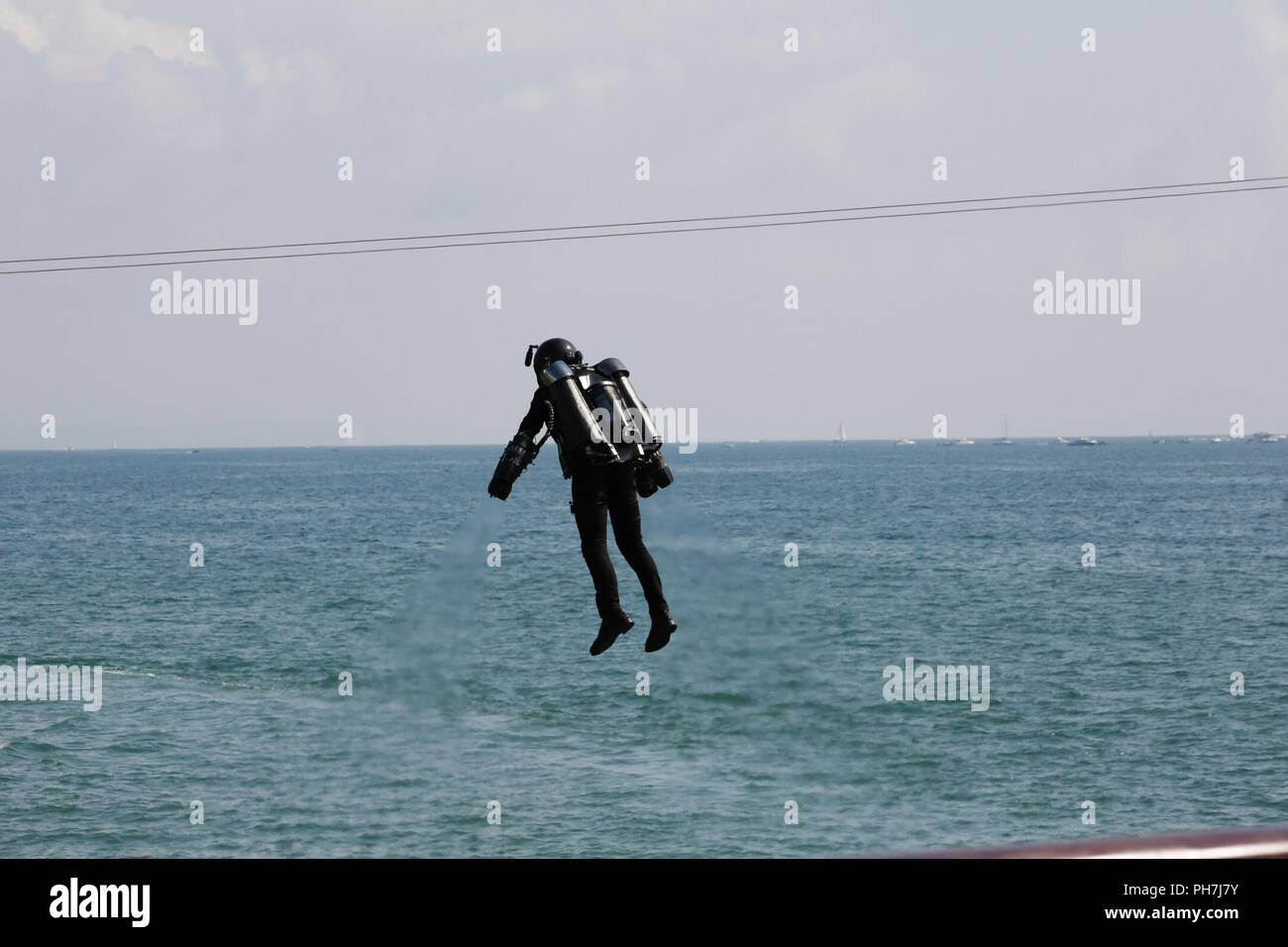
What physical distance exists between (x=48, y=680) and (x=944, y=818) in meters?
61.4

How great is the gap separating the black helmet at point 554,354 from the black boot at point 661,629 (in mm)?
1879

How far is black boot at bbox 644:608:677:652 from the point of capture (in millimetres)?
9562

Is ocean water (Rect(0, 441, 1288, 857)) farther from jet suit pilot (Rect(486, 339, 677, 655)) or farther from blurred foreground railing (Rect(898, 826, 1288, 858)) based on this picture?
blurred foreground railing (Rect(898, 826, 1288, 858))

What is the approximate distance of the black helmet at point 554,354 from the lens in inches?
371

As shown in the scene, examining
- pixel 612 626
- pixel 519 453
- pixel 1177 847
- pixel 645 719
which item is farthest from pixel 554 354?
pixel 645 719

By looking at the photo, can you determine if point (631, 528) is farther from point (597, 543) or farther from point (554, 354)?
point (554, 354)

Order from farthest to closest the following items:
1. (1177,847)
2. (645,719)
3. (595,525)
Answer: (645,719), (595,525), (1177,847)

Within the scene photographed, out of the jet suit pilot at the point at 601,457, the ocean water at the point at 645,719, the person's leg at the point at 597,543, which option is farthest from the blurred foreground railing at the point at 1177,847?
the ocean water at the point at 645,719

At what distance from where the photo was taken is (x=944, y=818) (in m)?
64.6

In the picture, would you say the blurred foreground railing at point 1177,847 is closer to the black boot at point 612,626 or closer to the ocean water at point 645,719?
the black boot at point 612,626

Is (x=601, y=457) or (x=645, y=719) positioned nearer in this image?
(x=601, y=457)

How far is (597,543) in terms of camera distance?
32.3 ft

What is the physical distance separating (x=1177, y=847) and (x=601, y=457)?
5560 mm

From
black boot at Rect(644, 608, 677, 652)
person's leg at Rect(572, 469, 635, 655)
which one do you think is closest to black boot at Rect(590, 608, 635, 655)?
person's leg at Rect(572, 469, 635, 655)
